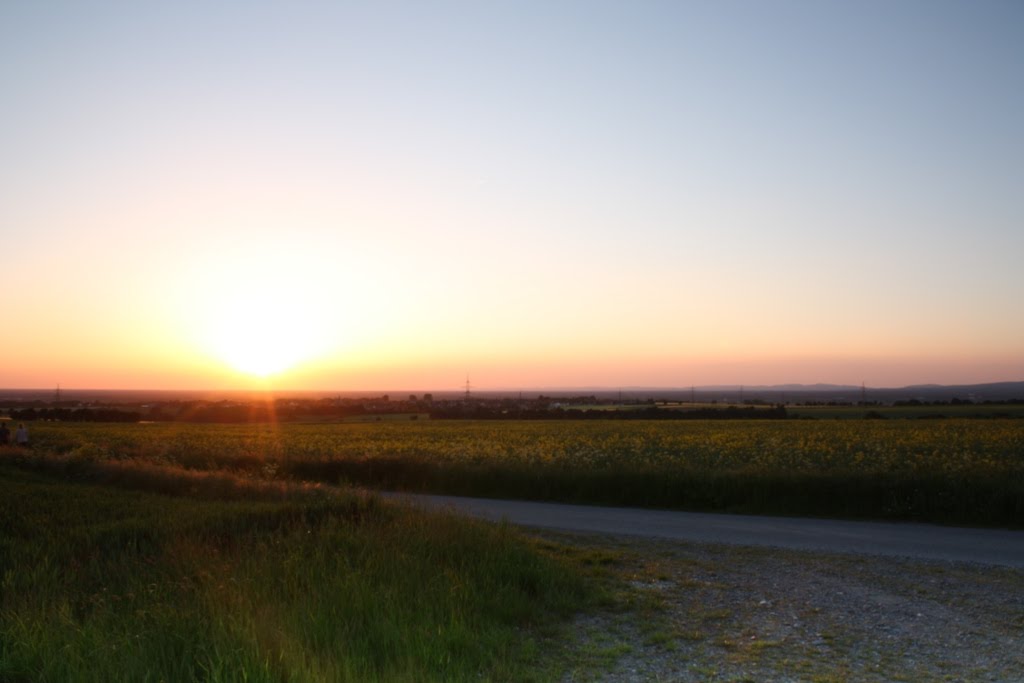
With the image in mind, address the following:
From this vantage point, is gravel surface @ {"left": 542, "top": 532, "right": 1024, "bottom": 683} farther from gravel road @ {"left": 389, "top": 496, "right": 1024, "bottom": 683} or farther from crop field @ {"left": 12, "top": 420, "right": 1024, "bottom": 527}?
crop field @ {"left": 12, "top": 420, "right": 1024, "bottom": 527}

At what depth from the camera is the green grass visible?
664 cm

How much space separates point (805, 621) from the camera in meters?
9.23

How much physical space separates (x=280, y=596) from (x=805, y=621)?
228 inches

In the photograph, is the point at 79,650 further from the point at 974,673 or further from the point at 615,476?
the point at 615,476

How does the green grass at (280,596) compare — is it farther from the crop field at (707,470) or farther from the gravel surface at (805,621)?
the crop field at (707,470)

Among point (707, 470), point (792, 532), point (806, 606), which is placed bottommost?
point (792, 532)

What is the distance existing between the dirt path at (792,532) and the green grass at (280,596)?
2387 millimetres

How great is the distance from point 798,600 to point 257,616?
6.50m

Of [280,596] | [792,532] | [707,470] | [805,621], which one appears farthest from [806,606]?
[707,470]

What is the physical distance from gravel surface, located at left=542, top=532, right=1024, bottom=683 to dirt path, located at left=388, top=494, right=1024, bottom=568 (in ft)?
3.70

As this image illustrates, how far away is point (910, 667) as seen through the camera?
302 inches

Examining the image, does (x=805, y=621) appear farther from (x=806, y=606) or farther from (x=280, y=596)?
(x=280, y=596)

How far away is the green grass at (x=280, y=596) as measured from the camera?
664 cm

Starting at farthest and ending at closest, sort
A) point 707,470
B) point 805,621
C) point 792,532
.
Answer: point 707,470, point 792,532, point 805,621
